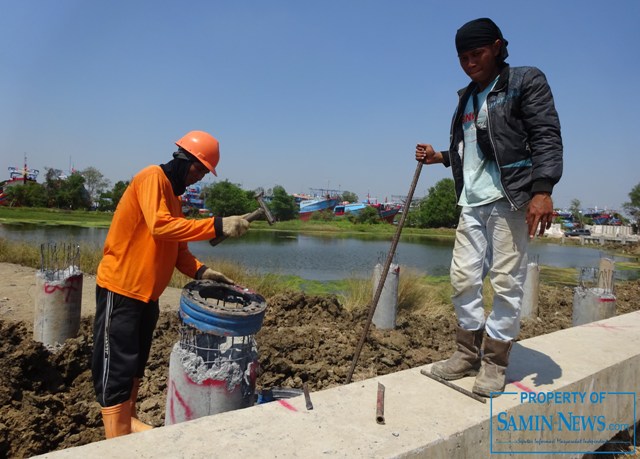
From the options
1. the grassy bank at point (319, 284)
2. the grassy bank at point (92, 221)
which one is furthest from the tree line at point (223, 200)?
the grassy bank at point (319, 284)

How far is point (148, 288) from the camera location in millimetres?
2592

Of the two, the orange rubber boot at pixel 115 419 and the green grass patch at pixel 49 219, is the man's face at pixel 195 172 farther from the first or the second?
the green grass patch at pixel 49 219

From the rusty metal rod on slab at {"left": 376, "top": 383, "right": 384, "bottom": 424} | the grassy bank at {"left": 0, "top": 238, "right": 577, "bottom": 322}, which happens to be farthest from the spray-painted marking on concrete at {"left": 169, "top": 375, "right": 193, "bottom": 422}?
the grassy bank at {"left": 0, "top": 238, "right": 577, "bottom": 322}

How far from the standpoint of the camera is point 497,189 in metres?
2.53

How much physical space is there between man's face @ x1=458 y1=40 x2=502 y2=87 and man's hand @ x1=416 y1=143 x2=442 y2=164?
57 centimetres

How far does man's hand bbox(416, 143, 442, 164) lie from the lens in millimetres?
3040

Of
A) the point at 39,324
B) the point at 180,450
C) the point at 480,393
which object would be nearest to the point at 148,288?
the point at 180,450

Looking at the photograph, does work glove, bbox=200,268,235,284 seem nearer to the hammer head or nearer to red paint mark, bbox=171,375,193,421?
the hammer head

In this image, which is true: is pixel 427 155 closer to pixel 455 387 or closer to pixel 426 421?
pixel 455 387

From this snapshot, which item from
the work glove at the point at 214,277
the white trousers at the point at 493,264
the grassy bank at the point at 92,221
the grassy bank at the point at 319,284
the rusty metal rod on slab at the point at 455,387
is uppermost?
the white trousers at the point at 493,264

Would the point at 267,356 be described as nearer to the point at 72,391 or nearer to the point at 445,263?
the point at 72,391

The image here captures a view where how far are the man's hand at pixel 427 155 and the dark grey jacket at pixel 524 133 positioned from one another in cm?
58

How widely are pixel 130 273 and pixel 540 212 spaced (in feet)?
7.48

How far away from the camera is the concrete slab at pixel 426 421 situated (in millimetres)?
1765
